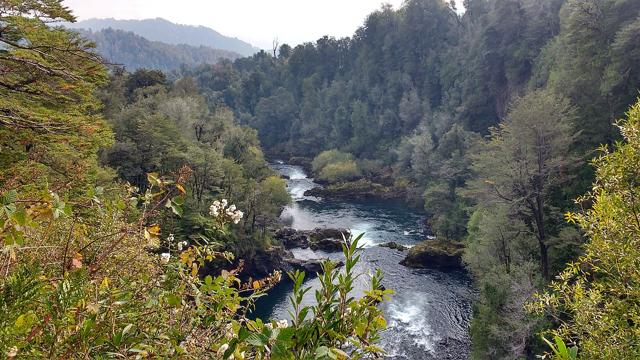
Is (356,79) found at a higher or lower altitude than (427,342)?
higher

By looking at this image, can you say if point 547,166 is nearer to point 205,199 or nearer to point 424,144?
point 205,199

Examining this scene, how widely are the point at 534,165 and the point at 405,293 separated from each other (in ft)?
49.2

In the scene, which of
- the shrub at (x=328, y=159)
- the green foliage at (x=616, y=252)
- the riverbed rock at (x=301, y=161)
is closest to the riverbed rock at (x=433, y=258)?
the green foliage at (x=616, y=252)

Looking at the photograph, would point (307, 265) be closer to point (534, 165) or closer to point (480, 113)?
point (534, 165)

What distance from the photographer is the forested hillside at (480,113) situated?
2762 centimetres

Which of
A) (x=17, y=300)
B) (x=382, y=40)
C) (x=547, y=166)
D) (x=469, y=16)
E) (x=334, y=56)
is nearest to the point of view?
(x=17, y=300)

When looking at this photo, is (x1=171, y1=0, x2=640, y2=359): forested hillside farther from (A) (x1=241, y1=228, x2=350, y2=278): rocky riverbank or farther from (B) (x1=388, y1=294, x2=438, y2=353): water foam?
(A) (x1=241, y1=228, x2=350, y2=278): rocky riverbank

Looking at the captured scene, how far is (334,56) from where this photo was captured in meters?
132

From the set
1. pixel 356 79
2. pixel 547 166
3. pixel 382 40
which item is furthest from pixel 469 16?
pixel 547 166

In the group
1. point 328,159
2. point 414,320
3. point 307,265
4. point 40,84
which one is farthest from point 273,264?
point 328,159

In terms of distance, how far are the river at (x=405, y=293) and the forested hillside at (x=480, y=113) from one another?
145 inches

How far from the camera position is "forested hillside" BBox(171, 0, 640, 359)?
27625 mm

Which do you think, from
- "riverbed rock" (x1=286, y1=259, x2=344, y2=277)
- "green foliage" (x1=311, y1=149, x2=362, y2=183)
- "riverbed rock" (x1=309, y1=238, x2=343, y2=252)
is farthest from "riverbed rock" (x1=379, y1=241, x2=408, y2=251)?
"green foliage" (x1=311, y1=149, x2=362, y2=183)

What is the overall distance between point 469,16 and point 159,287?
110 meters
